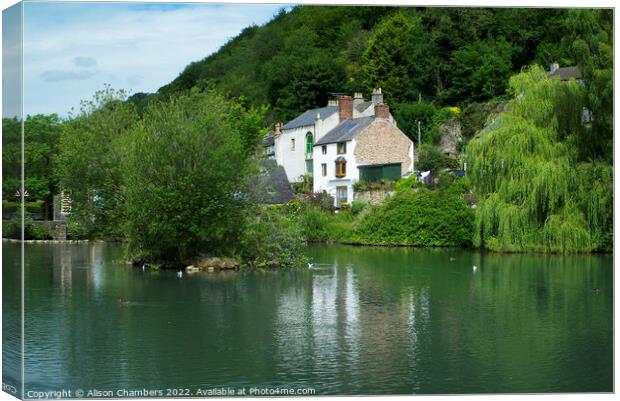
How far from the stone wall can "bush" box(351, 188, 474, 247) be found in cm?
672

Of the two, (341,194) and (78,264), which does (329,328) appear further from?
(341,194)

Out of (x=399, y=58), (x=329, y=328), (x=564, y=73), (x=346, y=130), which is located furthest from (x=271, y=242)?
(x=346, y=130)

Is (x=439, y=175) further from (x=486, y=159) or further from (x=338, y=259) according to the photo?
→ (x=338, y=259)

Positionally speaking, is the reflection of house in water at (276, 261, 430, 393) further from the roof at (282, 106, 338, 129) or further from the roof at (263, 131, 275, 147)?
the roof at (263, 131, 275, 147)

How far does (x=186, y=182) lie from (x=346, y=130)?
19.8 m

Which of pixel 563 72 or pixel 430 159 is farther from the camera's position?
pixel 430 159

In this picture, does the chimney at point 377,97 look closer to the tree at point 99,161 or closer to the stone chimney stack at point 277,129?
the tree at point 99,161

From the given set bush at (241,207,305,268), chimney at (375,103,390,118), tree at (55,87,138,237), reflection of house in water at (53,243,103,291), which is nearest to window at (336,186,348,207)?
chimney at (375,103,390,118)

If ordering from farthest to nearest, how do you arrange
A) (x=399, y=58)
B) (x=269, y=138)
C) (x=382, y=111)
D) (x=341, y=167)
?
(x=269, y=138)
(x=341, y=167)
(x=382, y=111)
(x=399, y=58)

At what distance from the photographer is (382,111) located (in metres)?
37.2

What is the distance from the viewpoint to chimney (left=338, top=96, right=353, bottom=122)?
39.1 meters

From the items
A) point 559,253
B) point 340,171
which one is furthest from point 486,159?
point 340,171

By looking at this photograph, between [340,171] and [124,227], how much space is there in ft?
60.5

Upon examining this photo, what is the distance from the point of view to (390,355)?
37.2 ft
